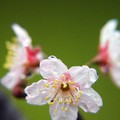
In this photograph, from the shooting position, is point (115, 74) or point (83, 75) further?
point (115, 74)

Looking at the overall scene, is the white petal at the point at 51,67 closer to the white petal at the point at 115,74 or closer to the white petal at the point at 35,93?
the white petal at the point at 35,93

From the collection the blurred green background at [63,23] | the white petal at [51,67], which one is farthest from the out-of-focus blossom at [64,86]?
the blurred green background at [63,23]

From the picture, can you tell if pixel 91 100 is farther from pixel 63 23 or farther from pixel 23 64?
pixel 63 23

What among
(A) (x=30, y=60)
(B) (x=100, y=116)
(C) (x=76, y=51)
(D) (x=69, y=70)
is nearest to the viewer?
(D) (x=69, y=70)

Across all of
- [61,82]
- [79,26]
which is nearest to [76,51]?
[79,26]

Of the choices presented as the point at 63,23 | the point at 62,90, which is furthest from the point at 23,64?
→ the point at 63,23

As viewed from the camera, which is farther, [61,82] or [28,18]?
[28,18]

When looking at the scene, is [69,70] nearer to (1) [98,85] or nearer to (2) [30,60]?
(2) [30,60]
